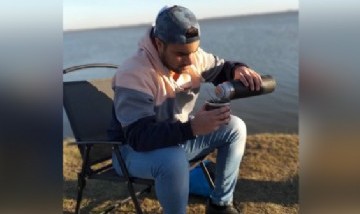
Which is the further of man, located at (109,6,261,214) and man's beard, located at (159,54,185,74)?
man's beard, located at (159,54,185,74)

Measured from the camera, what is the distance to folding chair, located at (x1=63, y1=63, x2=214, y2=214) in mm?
3016

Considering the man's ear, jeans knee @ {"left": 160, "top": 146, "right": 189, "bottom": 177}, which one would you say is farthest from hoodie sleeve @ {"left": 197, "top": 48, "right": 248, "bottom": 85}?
jeans knee @ {"left": 160, "top": 146, "right": 189, "bottom": 177}

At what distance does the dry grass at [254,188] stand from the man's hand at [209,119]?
118 centimetres

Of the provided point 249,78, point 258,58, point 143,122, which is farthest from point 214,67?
point 258,58

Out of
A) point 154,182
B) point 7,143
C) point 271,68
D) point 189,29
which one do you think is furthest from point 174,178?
point 271,68

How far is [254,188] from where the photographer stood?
149 inches

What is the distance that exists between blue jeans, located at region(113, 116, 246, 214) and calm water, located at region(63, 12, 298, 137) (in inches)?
31.8

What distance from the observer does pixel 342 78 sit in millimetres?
1522

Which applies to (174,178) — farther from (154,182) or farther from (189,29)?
(189,29)

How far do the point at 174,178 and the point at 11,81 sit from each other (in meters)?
1.13

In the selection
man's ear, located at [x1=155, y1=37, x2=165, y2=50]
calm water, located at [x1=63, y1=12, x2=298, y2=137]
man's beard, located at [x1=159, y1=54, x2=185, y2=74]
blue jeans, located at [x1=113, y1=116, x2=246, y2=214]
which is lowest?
calm water, located at [x1=63, y1=12, x2=298, y2=137]

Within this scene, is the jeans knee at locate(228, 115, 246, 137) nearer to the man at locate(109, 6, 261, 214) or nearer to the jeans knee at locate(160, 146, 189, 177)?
the man at locate(109, 6, 261, 214)

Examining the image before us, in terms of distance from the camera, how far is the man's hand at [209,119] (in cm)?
242

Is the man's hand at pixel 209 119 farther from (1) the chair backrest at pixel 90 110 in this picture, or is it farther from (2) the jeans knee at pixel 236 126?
(1) the chair backrest at pixel 90 110
